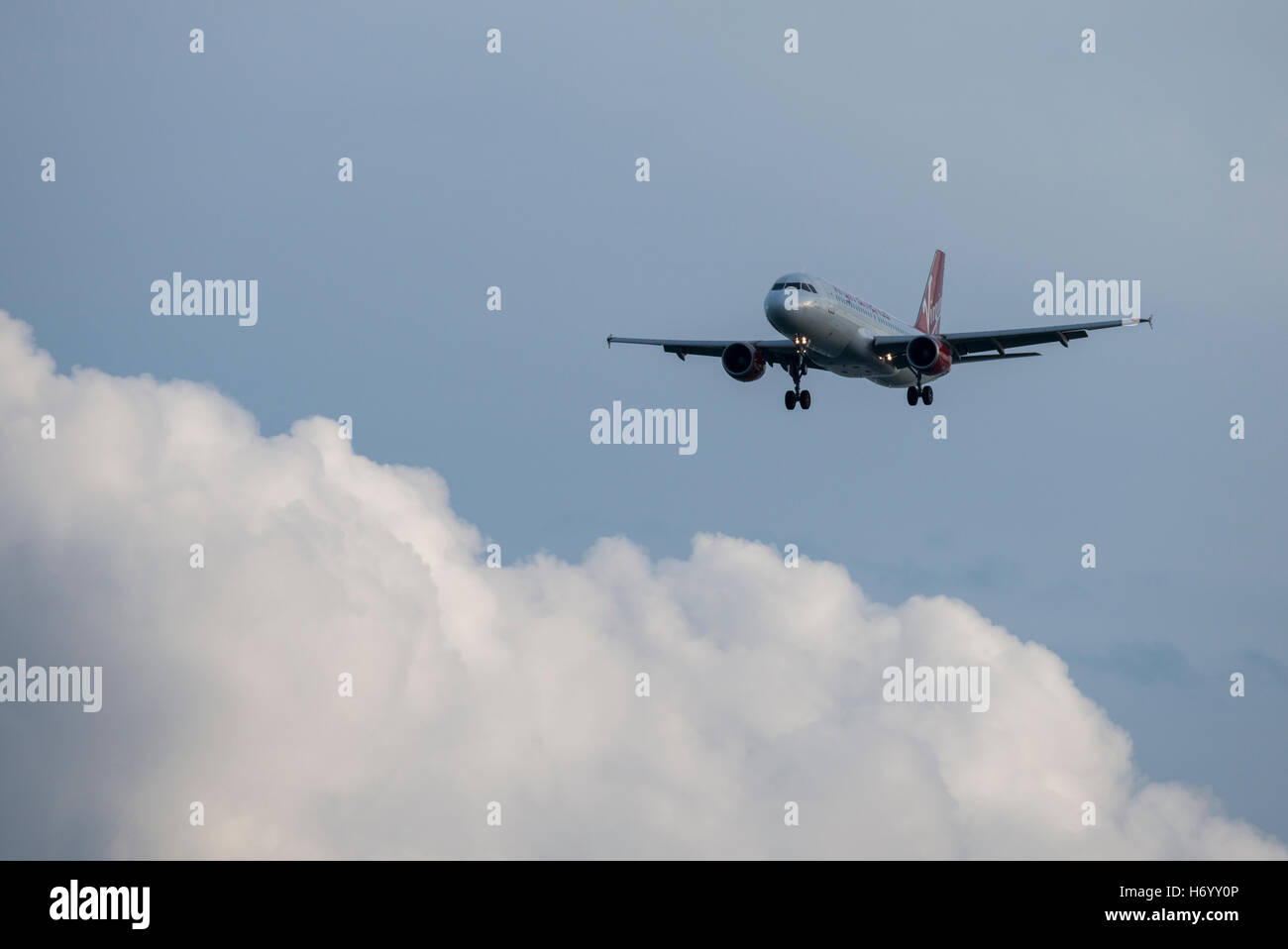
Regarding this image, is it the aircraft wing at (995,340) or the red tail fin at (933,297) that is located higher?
the red tail fin at (933,297)

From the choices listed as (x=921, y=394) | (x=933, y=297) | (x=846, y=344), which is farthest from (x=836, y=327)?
(x=933, y=297)

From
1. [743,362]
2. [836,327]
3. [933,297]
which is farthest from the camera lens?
[933,297]

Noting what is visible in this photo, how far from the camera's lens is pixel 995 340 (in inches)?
3268

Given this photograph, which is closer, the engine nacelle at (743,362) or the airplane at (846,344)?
the airplane at (846,344)

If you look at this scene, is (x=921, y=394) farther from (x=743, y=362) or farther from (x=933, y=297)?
(x=933, y=297)

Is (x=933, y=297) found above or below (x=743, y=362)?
above

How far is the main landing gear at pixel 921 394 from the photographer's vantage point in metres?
87.3

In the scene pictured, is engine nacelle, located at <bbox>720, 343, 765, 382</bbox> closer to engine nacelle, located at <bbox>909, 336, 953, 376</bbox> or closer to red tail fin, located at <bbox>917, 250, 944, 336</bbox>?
engine nacelle, located at <bbox>909, 336, 953, 376</bbox>

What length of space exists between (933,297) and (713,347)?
94.7 ft

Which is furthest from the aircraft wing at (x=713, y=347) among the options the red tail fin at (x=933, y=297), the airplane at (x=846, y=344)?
the red tail fin at (x=933, y=297)

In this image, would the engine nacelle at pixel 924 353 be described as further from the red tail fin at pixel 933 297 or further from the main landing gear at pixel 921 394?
the red tail fin at pixel 933 297

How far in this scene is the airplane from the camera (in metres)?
73.6
